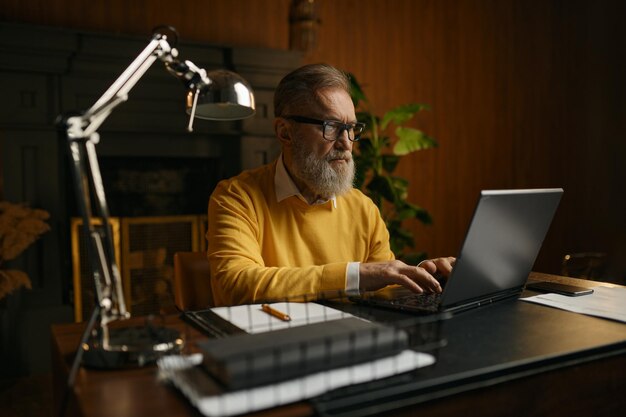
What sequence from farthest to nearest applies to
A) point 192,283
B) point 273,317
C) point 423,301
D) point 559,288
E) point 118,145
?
point 118,145
point 192,283
point 559,288
point 423,301
point 273,317

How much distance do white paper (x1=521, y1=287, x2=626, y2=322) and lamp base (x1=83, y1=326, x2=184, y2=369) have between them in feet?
2.83

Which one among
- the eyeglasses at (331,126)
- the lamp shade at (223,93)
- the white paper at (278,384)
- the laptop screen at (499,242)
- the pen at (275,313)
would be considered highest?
the lamp shade at (223,93)

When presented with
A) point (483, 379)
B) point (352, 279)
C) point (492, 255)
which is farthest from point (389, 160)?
point (483, 379)

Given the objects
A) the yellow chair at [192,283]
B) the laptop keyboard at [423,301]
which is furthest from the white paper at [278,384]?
the yellow chair at [192,283]

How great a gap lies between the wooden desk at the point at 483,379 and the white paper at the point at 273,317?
0.10 metres

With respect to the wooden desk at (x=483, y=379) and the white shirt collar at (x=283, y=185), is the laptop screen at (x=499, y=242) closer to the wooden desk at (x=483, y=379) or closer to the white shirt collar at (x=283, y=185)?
the wooden desk at (x=483, y=379)

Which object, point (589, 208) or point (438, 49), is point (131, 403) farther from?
point (589, 208)

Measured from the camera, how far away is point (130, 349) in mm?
938

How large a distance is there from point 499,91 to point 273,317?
163 inches

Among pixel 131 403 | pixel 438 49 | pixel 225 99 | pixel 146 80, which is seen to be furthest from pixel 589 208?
pixel 131 403

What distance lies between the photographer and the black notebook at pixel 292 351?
79 centimetres

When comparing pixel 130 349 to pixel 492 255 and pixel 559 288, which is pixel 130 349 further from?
pixel 559 288

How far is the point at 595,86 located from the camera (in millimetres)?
4895

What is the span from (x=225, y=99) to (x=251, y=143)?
96.1 inches
